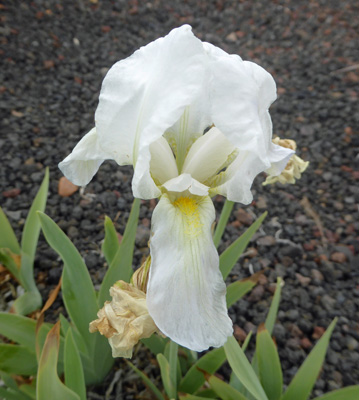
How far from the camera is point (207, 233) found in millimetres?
861

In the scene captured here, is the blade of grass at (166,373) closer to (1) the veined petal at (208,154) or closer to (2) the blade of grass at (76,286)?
(2) the blade of grass at (76,286)

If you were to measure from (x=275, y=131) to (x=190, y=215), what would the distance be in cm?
218

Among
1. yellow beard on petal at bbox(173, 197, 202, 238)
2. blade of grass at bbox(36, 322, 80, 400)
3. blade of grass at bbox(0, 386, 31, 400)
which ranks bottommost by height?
blade of grass at bbox(0, 386, 31, 400)

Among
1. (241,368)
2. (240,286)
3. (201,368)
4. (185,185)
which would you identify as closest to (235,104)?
(185,185)

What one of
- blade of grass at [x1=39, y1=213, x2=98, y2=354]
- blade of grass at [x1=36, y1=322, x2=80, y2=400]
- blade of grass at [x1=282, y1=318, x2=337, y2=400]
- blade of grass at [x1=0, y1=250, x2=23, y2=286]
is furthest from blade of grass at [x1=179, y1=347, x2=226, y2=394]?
blade of grass at [x1=0, y1=250, x2=23, y2=286]

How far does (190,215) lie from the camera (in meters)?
0.89

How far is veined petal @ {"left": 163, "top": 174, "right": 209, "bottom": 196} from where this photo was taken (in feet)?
2.87

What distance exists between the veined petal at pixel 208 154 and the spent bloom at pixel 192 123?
1.6 inches

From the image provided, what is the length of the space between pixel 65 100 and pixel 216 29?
1745 millimetres

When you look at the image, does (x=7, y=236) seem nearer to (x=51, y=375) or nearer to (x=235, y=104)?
(x=51, y=375)

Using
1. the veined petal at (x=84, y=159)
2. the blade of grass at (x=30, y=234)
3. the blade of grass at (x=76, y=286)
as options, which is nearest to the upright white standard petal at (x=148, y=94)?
the veined petal at (x=84, y=159)

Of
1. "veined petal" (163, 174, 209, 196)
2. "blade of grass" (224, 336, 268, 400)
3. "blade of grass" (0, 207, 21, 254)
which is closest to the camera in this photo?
"veined petal" (163, 174, 209, 196)

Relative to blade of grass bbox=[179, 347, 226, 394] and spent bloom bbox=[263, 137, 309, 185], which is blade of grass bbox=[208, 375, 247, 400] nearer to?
blade of grass bbox=[179, 347, 226, 394]

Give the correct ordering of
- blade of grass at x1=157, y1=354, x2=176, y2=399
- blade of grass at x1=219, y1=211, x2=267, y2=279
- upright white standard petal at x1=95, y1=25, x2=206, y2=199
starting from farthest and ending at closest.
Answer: blade of grass at x1=219, y1=211, x2=267, y2=279
blade of grass at x1=157, y1=354, x2=176, y2=399
upright white standard petal at x1=95, y1=25, x2=206, y2=199
